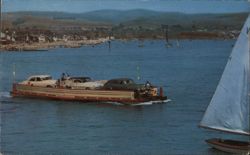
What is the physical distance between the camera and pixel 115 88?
2786cm

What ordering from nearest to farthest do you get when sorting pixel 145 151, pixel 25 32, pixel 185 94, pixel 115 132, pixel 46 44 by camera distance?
pixel 145 151, pixel 115 132, pixel 185 94, pixel 25 32, pixel 46 44

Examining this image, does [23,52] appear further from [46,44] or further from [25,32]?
[46,44]

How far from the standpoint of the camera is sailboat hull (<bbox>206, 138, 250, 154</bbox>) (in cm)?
1457

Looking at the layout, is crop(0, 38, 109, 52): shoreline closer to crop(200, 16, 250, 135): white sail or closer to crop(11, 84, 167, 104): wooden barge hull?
crop(11, 84, 167, 104): wooden barge hull

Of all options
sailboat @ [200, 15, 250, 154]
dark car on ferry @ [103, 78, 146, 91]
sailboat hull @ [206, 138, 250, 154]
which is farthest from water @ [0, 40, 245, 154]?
sailboat @ [200, 15, 250, 154]

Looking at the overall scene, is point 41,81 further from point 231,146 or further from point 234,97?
point 234,97

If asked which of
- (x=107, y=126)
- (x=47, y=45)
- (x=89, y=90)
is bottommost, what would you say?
(x=47, y=45)

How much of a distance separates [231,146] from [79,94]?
14.4 m

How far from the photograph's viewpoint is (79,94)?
28.5 meters

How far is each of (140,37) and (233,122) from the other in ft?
314

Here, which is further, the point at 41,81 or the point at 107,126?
the point at 41,81

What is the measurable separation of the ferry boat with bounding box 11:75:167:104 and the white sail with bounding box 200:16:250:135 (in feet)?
42.5

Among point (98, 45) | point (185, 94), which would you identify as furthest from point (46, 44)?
point (185, 94)

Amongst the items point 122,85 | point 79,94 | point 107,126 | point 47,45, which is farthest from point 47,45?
point 107,126
